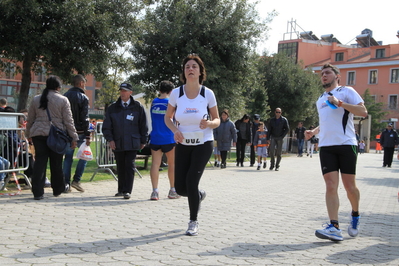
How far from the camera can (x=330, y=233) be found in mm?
5445

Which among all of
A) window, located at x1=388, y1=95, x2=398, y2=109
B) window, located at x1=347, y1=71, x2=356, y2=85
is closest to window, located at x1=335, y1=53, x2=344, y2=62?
window, located at x1=347, y1=71, x2=356, y2=85

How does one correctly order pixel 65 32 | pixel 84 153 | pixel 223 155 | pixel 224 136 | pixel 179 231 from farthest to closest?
1. pixel 223 155
2. pixel 224 136
3. pixel 65 32
4. pixel 84 153
5. pixel 179 231

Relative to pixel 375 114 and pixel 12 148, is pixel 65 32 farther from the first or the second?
pixel 375 114

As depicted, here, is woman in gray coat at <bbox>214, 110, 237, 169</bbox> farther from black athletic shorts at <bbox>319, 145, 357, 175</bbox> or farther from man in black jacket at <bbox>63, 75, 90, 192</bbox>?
black athletic shorts at <bbox>319, 145, 357, 175</bbox>

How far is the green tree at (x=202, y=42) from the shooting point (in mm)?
20344


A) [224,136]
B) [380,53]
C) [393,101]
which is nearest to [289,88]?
[224,136]

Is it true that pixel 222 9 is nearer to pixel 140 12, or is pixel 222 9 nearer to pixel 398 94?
pixel 140 12

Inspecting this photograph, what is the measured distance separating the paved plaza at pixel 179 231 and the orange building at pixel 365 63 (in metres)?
59.9

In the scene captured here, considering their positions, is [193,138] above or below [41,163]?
above

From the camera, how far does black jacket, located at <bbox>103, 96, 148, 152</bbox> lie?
8.41 metres

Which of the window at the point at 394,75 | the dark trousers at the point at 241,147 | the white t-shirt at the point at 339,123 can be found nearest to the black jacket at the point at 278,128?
the dark trousers at the point at 241,147

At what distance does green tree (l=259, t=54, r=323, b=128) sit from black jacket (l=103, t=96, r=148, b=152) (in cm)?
2954

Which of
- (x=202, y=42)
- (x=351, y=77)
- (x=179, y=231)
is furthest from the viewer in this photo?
(x=351, y=77)

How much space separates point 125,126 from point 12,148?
189cm
